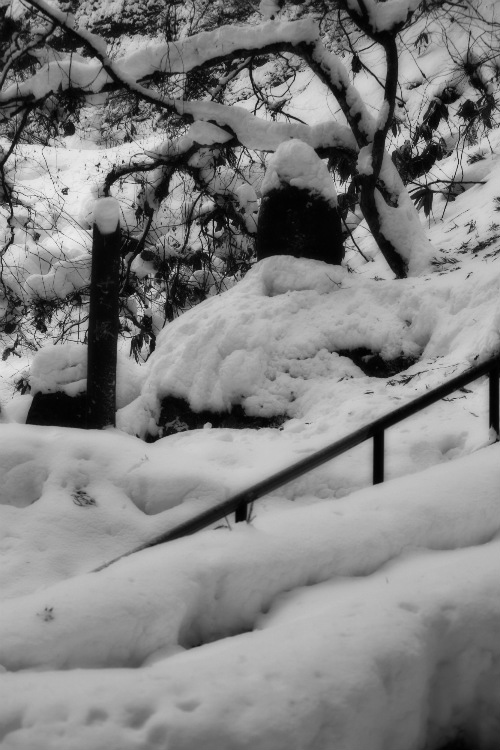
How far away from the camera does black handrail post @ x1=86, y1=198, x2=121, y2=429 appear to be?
5.62 m

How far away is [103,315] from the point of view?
5750mm

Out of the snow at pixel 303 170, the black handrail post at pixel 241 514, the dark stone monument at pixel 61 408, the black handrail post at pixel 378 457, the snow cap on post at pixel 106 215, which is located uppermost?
the snow at pixel 303 170

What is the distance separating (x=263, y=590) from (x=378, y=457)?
1.14 metres

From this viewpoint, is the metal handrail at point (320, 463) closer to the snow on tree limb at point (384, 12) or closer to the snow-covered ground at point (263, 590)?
the snow-covered ground at point (263, 590)

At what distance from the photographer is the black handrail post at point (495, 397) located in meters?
3.76

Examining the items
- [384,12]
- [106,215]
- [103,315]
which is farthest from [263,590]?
[384,12]

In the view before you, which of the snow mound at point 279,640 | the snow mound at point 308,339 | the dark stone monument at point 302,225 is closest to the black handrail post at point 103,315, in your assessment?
the snow mound at point 308,339

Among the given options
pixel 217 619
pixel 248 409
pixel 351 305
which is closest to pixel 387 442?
pixel 248 409

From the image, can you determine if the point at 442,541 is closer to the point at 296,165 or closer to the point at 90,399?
the point at 90,399

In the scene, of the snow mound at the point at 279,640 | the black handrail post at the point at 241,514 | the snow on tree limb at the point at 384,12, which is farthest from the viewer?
the snow on tree limb at the point at 384,12

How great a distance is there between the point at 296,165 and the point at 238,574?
594 cm

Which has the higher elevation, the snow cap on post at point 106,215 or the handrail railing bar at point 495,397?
the snow cap on post at point 106,215

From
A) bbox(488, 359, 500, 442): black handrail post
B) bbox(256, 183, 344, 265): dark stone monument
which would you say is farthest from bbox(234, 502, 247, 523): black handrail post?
bbox(256, 183, 344, 265): dark stone monument

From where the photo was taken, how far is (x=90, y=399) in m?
5.96
